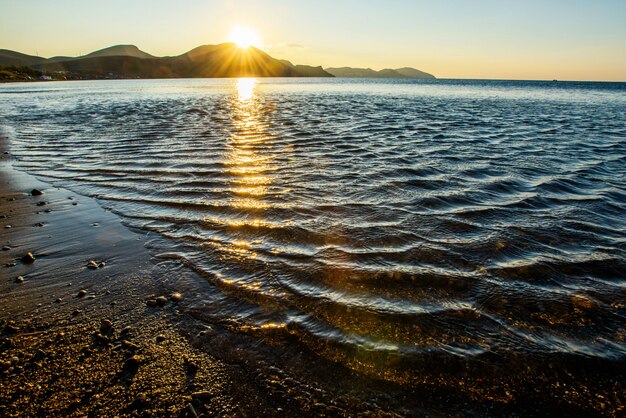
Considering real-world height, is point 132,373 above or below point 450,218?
below

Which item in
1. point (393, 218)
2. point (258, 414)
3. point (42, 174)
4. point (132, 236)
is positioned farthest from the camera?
point (42, 174)

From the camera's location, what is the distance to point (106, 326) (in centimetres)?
462

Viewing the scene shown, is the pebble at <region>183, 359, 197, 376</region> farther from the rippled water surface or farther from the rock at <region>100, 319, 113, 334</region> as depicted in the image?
the rock at <region>100, 319, 113, 334</region>

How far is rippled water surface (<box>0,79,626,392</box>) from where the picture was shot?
4.56 meters

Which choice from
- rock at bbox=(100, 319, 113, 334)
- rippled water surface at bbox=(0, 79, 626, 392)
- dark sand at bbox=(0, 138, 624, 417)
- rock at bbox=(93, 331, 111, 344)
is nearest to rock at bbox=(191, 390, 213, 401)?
dark sand at bbox=(0, 138, 624, 417)

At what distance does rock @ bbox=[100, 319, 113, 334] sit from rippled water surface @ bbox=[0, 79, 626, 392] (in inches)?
44.6

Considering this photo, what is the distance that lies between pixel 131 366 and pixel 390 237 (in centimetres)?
504

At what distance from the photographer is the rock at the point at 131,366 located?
12.7 feet

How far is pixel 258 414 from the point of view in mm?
3400

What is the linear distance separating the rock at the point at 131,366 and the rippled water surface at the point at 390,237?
1.09 meters

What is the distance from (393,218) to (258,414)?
5.61 meters

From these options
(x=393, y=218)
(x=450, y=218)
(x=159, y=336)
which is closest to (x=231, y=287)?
(x=159, y=336)

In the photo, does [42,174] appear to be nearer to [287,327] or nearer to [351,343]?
[287,327]

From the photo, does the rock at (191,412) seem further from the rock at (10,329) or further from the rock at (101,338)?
the rock at (10,329)
